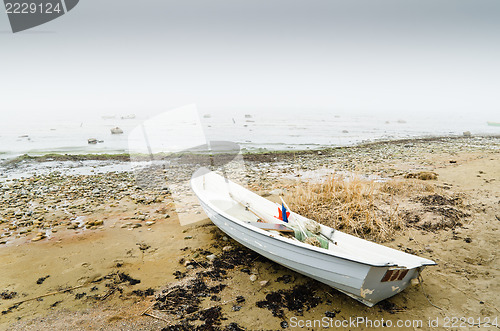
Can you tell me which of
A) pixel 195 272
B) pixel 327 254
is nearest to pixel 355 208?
pixel 327 254

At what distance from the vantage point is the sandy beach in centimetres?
385

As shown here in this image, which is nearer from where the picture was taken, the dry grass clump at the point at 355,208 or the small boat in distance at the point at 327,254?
the small boat in distance at the point at 327,254

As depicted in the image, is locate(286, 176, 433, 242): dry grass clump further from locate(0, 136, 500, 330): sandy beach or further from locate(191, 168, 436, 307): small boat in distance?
locate(191, 168, 436, 307): small boat in distance

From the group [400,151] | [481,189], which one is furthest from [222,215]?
[400,151]

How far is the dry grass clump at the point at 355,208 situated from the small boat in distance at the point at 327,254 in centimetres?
108

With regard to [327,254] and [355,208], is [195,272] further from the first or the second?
[355,208]

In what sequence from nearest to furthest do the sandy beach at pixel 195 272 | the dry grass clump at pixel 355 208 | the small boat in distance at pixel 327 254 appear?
the small boat in distance at pixel 327 254
the sandy beach at pixel 195 272
the dry grass clump at pixel 355 208

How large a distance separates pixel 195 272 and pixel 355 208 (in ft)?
12.6

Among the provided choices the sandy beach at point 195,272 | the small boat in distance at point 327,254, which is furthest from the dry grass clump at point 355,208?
the small boat in distance at point 327,254

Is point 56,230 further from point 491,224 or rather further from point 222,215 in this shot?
point 491,224

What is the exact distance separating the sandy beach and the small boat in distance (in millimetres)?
432

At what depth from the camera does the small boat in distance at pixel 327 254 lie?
346 cm

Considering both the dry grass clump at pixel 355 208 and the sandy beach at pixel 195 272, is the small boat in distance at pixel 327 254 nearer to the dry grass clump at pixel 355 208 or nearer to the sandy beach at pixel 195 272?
the sandy beach at pixel 195 272

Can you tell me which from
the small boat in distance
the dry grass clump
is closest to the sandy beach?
the dry grass clump
